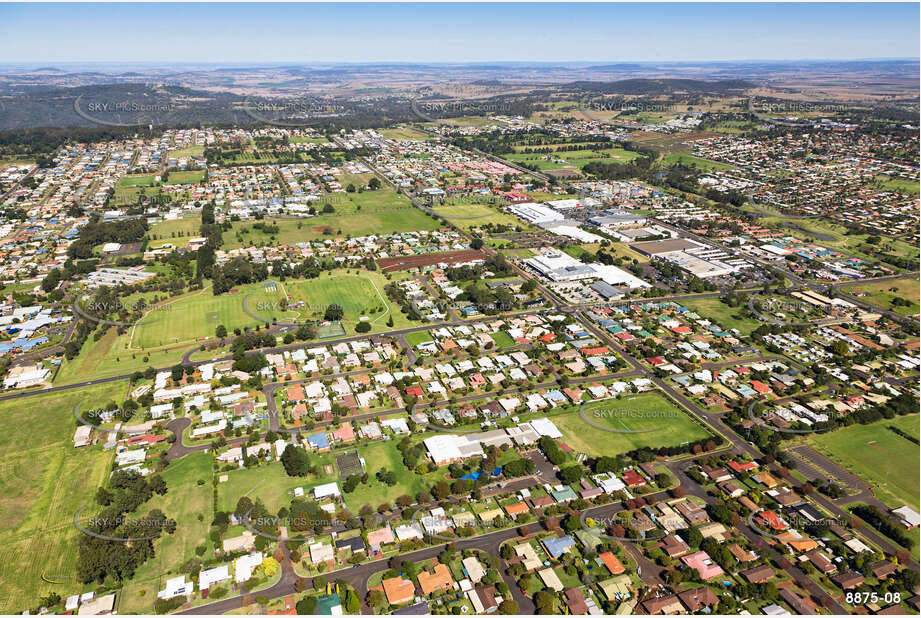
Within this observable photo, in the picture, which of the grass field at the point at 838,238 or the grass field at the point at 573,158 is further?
the grass field at the point at 573,158

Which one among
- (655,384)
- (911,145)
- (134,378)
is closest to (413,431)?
(655,384)

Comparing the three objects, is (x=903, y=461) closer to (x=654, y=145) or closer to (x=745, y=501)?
(x=745, y=501)

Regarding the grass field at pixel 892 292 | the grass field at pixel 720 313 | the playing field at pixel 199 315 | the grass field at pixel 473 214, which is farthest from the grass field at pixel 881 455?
the grass field at pixel 473 214

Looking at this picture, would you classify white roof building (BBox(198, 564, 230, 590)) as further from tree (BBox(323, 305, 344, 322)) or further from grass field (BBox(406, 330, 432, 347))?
tree (BBox(323, 305, 344, 322))

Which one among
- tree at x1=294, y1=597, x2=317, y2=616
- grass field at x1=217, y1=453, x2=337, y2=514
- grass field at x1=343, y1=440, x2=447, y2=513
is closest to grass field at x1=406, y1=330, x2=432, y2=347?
grass field at x1=343, y1=440, x2=447, y2=513

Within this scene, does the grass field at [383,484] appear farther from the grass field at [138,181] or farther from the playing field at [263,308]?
the grass field at [138,181]
